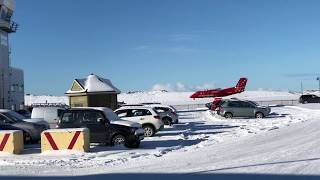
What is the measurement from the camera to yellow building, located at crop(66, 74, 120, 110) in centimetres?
3838

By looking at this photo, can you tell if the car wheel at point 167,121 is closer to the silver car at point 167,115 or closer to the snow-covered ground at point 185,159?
the silver car at point 167,115

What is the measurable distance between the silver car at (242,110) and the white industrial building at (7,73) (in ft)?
90.9

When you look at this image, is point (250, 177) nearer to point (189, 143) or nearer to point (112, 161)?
point (112, 161)

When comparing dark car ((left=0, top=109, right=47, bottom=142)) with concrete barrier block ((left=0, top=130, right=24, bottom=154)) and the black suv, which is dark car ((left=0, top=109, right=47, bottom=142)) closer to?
the black suv

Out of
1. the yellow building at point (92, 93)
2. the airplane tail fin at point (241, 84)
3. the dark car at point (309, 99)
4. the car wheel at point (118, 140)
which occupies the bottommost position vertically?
the car wheel at point (118, 140)

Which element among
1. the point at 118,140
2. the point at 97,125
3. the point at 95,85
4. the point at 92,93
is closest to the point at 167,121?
the point at 92,93

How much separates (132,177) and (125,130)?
7534 millimetres

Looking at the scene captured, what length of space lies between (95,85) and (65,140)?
67.5 ft

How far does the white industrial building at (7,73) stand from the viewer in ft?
198

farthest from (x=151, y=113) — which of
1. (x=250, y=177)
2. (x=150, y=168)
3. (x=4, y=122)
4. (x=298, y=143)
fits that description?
(x=250, y=177)

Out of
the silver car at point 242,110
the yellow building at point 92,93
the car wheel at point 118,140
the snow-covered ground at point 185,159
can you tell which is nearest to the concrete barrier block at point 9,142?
the snow-covered ground at point 185,159

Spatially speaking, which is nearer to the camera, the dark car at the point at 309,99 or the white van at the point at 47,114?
the white van at the point at 47,114

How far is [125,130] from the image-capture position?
20406 millimetres

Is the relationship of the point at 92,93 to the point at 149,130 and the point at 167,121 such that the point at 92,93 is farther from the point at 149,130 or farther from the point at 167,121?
the point at 149,130
